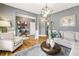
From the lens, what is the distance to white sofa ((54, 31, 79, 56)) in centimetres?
177

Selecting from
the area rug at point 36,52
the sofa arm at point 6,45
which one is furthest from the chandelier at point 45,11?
the sofa arm at point 6,45

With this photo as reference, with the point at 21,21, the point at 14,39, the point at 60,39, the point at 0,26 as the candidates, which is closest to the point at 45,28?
the point at 60,39

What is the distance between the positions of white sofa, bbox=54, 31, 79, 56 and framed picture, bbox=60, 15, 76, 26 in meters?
0.14

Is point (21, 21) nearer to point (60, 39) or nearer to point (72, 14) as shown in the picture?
point (60, 39)

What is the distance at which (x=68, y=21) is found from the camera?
184cm

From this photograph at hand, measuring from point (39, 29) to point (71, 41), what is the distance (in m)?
0.59

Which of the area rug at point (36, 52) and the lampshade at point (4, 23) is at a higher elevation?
the lampshade at point (4, 23)

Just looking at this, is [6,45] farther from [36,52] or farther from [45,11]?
[45,11]

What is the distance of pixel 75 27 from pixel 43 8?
0.64 meters

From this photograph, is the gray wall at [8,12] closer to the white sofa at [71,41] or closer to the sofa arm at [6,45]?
the sofa arm at [6,45]

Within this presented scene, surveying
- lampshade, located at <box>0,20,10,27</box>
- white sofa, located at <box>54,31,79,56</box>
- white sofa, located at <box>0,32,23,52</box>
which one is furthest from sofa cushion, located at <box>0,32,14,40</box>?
white sofa, located at <box>54,31,79,56</box>

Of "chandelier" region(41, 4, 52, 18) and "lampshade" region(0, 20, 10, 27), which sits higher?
"chandelier" region(41, 4, 52, 18)

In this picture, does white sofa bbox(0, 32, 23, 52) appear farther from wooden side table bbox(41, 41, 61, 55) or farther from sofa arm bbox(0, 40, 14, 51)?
wooden side table bbox(41, 41, 61, 55)

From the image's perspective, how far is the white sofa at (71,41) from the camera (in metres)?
1.77
